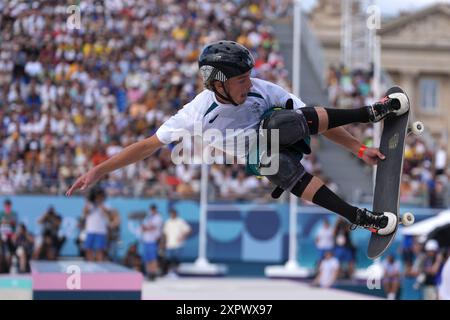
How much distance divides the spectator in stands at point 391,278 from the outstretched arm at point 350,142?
36.6 ft

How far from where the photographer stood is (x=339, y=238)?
2097 cm

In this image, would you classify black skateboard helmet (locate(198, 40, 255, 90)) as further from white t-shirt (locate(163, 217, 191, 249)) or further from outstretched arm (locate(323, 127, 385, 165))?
white t-shirt (locate(163, 217, 191, 249))

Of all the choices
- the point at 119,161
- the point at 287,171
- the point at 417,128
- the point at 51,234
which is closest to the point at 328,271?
the point at 51,234

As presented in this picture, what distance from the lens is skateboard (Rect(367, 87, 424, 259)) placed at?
777 centimetres

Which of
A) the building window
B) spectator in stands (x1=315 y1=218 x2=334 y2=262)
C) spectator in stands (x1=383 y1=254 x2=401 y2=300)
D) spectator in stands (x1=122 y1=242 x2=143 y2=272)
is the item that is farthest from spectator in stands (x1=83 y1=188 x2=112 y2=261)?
the building window

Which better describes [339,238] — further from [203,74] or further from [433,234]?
[203,74]

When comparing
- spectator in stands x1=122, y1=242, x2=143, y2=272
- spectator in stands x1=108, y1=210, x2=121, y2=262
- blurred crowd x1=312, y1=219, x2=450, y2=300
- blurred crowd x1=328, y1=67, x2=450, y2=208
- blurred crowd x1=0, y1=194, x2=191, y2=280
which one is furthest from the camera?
blurred crowd x1=328, y1=67, x2=450, y2=208

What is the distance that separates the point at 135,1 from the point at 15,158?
743cm

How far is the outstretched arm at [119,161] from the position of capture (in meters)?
7.14

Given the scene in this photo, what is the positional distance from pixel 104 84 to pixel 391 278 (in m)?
9.16

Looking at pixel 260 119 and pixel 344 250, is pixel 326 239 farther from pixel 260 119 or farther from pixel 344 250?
pixel 260 119

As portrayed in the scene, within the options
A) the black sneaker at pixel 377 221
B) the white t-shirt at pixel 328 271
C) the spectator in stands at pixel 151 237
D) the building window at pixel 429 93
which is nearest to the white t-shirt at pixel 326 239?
the white t-shirt at pixel 328 271

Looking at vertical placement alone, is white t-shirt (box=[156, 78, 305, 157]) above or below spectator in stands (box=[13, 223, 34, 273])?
above
